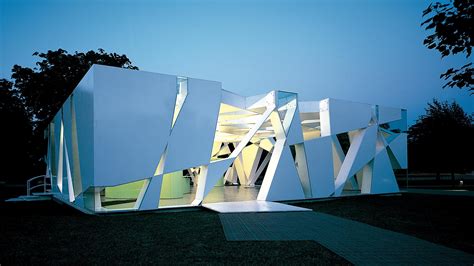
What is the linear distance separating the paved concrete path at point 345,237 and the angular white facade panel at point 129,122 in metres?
2.77

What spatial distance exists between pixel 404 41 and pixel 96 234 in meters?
123

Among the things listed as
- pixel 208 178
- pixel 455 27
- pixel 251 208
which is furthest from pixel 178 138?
pixel 455 27

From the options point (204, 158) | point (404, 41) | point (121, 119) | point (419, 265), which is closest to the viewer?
point (419, 265)

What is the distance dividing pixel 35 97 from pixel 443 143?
30.3 meters

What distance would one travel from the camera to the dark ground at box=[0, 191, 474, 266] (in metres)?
5.57

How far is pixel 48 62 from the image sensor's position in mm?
27172

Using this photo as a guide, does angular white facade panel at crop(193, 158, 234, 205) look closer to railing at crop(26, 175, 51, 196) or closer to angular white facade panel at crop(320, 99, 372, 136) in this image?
angular white facade panel at crop(320, 99, 372, 136)

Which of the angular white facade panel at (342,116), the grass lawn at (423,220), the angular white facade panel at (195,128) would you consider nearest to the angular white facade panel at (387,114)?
the angular white facade panel at (342,116)

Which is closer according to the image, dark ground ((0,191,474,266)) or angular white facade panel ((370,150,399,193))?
dark ground ((0,191,474,266))

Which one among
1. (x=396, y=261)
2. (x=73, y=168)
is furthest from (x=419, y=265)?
(x=73, y=168)

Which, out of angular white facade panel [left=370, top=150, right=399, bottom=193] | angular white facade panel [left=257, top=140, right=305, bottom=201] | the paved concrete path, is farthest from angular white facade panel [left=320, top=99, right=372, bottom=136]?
the paved concrete path

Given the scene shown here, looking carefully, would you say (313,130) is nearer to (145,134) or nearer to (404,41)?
(145,134)

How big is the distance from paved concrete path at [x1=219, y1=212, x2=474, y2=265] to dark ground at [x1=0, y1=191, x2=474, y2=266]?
0.38 meters

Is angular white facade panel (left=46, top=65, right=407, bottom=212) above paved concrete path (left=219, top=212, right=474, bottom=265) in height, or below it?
above
